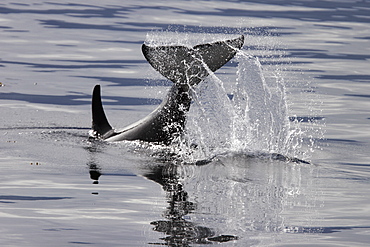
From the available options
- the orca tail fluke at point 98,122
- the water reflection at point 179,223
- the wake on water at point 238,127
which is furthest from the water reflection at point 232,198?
the orca tail fluke at point 98,122

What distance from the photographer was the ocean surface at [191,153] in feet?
26.9

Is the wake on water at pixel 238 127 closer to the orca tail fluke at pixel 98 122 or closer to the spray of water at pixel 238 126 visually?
the spray of water at pixel 238 126

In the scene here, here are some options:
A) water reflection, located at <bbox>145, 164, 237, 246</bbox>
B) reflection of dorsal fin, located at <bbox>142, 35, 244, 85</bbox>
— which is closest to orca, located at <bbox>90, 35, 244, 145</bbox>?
reflection of dorsal fin, located at <bbox>142, 35, 244, 85</bbox>

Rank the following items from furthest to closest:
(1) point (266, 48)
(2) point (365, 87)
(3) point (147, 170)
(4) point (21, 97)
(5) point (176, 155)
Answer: (1) point (266, 48) → (2) point (365, 87) → (4) point (21, 97) → (5) point (176, 155) → (3) point (147, 170)

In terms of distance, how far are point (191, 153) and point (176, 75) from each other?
1.35m

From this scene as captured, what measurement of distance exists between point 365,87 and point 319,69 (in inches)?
99.6

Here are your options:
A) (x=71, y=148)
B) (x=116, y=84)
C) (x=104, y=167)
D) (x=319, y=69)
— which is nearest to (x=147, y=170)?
(x=104, y=167)

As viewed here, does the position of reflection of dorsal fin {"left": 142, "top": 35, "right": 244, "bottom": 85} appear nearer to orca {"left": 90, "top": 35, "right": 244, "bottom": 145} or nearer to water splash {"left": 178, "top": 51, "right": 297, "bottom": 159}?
orca {"left": 90, "top": 35, "right": 244, "bottom": 145}

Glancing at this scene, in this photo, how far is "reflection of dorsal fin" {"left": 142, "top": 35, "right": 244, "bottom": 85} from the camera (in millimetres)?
12453

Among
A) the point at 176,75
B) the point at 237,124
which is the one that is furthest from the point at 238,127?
the point at 176,75

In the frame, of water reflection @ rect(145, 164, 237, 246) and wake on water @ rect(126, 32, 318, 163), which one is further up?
water reflection @ rect(145, 164, 237, 246)

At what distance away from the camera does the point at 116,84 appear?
65.4 ft

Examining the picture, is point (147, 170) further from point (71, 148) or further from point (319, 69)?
point (319, 69)

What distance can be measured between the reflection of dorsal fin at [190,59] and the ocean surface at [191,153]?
1.05ft
